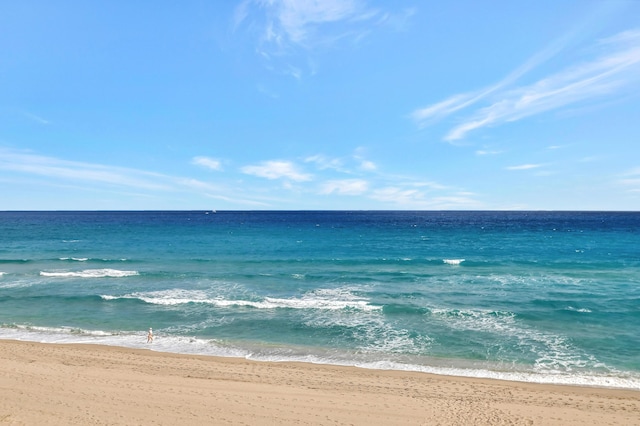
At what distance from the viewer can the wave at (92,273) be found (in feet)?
111

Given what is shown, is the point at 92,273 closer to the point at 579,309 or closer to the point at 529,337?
the point at 529,337

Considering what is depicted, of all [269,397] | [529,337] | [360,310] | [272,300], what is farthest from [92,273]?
[529,337]

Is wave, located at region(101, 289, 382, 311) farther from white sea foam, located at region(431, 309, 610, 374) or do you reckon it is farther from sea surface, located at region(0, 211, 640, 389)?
white sea foam, located at region(431, 309, 610, 374)

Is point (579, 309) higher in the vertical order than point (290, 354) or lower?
higher

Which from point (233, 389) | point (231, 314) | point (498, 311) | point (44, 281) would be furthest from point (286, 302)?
point (44, 281)

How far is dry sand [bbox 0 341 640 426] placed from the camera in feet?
37.6

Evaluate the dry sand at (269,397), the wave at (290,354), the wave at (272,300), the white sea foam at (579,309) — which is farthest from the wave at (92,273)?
the white sea foam at (579,309)

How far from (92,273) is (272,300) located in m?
20.4

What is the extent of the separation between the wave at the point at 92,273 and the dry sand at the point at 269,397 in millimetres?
18719

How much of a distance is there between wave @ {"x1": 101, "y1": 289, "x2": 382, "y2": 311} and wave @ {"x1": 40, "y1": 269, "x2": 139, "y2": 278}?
27.0 feet

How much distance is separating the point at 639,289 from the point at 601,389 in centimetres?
1963

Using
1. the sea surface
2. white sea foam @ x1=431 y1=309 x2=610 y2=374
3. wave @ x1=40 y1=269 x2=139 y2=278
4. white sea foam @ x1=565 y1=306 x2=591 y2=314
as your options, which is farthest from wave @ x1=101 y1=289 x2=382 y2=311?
white sea foam @ x1=565 y1=306 x2=591 y2=314

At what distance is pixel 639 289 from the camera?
1099 inches

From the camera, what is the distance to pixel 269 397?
42.1ft
